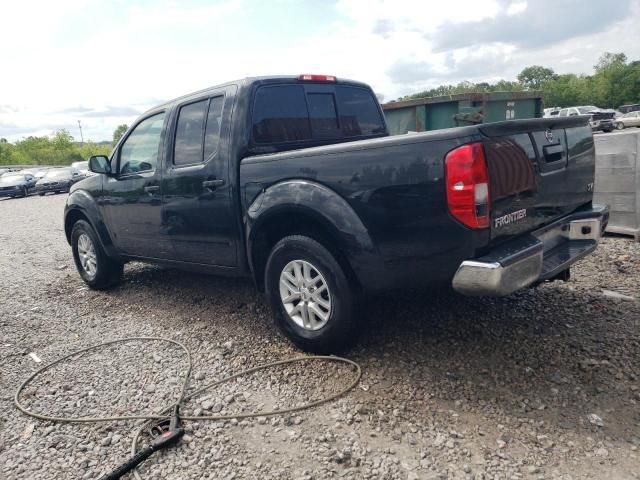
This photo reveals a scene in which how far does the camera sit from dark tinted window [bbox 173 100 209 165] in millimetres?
4316

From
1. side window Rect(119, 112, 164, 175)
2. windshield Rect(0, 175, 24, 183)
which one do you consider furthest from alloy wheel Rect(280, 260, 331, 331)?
windshield Rect(0, 175, 24, 183)

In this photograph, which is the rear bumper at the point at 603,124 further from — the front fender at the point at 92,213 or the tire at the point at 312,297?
the tire at the point at 312,297

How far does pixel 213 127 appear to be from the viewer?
13.8 feet

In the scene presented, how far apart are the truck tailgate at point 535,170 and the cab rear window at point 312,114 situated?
6.03 feet

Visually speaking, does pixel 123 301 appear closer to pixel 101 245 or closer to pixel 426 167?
pixel 101 245

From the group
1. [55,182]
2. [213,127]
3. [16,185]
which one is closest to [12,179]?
[16,185]

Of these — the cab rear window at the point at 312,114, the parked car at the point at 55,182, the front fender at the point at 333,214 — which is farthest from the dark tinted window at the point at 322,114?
the parked car at the point at 55,182

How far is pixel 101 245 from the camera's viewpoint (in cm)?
568

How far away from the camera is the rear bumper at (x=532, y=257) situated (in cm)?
275

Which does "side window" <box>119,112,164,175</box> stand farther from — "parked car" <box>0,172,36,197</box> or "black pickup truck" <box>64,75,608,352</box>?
"parked car" <box>0,172,36,197</box>

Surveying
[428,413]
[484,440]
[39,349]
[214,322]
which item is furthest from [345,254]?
[39,349]

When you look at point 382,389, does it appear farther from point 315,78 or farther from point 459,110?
point 459,110

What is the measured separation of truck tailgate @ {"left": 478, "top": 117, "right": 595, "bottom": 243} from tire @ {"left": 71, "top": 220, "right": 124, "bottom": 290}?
443cm

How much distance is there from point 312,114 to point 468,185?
206 cm
